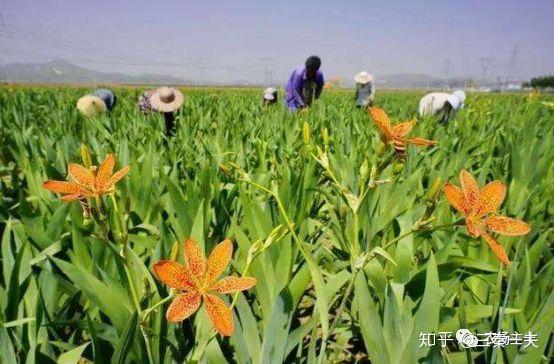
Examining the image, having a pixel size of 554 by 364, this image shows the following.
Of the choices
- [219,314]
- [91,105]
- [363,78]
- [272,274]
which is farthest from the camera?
[363,78]

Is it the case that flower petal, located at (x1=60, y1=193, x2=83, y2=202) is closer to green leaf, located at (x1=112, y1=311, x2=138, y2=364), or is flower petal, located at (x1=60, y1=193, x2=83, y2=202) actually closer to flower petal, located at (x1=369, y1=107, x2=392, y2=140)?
green leaf, located at (x1=112, y1=311, x2=138, y2=364)

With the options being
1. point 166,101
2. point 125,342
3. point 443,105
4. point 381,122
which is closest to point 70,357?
point 125,342

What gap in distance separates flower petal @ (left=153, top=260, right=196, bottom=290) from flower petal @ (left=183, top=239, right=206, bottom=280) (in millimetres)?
15

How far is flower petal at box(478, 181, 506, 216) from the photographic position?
715 mm

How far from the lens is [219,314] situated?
57cm

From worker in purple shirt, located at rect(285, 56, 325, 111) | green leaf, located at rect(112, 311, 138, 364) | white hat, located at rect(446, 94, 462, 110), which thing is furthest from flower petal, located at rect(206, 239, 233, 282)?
white hat, located at rect(446, 94, 462, 110)

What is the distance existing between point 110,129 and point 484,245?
2.72 meters

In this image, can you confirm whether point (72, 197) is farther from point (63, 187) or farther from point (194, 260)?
point (194, 260)

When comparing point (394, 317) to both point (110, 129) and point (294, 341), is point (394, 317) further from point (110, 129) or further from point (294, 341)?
point (110, 129)

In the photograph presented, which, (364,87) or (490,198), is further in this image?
(364,87)

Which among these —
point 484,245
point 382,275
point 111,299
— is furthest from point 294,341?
point 484,245

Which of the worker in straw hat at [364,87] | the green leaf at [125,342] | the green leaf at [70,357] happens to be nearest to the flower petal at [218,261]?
the green leaf at [125,342]

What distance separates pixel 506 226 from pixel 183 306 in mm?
539

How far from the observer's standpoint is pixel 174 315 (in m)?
0.57
